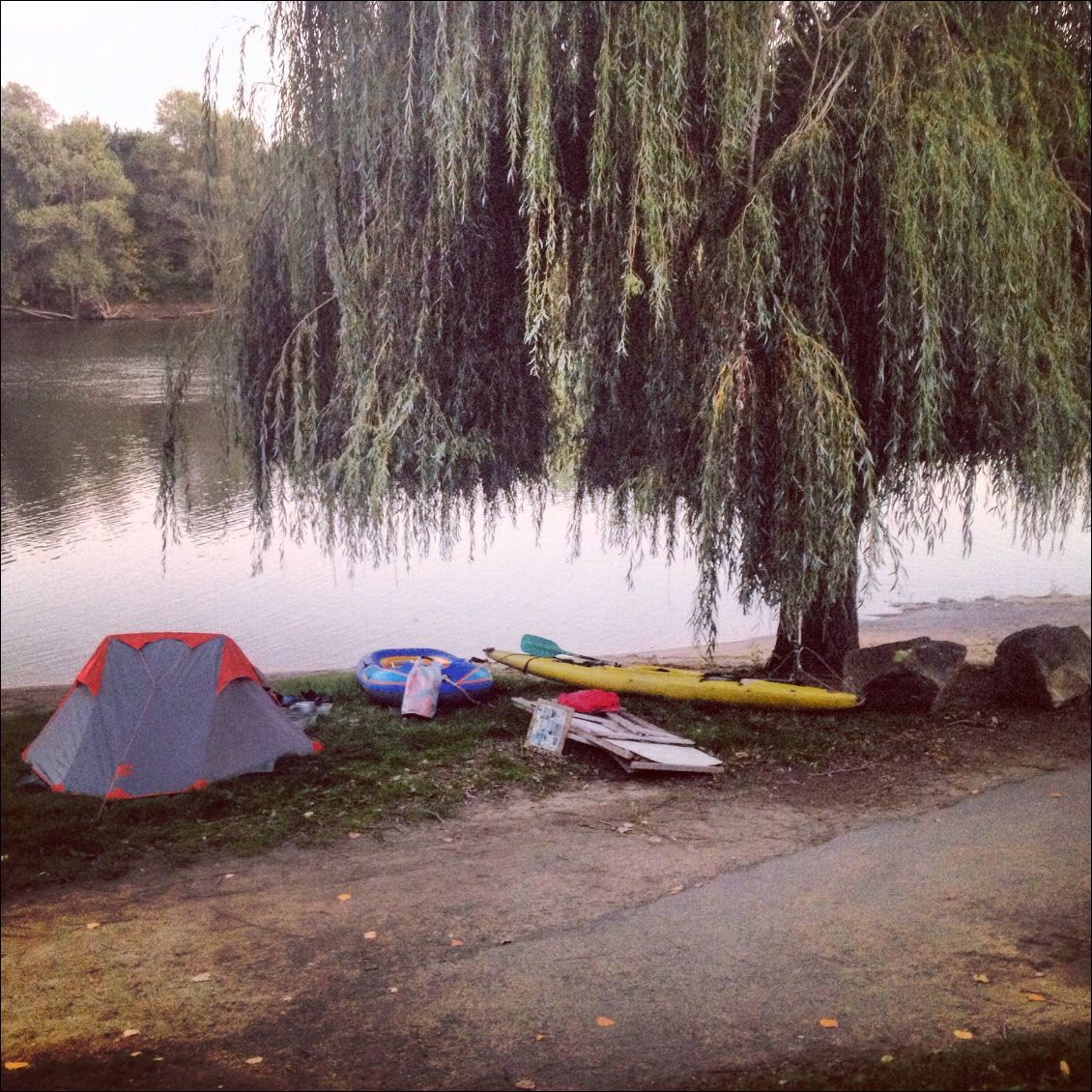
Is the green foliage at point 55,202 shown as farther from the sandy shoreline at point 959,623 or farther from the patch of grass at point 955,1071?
the sandy shoreline at point 959,623

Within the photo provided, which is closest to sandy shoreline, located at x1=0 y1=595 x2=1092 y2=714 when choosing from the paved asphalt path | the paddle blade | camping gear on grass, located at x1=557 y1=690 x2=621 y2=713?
camping gear on grass, located at x1=557 y1=690 x2=621 y2=713

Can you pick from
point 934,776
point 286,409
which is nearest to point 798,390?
point 934,776

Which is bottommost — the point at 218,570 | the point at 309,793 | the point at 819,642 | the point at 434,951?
the point at 434,951

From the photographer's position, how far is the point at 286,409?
4418mm

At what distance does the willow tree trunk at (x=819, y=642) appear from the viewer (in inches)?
191

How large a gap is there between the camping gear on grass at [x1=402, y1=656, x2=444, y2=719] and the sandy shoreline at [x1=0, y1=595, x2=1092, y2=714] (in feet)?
2.88

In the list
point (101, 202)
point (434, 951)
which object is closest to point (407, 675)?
point (434, 951)

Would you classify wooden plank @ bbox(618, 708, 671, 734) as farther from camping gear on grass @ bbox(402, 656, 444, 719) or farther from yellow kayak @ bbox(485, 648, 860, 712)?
camping gear on grass @ bbox(402, 656, 444, 719)

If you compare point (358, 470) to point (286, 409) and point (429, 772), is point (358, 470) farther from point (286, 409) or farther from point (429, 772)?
point (429, 772)

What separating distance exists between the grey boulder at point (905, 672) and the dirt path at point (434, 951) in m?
0.75

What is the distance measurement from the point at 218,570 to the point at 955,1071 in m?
2.59

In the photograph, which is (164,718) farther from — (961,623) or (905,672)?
(961,623)

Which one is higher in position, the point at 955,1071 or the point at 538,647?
the point at 538,647

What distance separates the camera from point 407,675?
441cm
